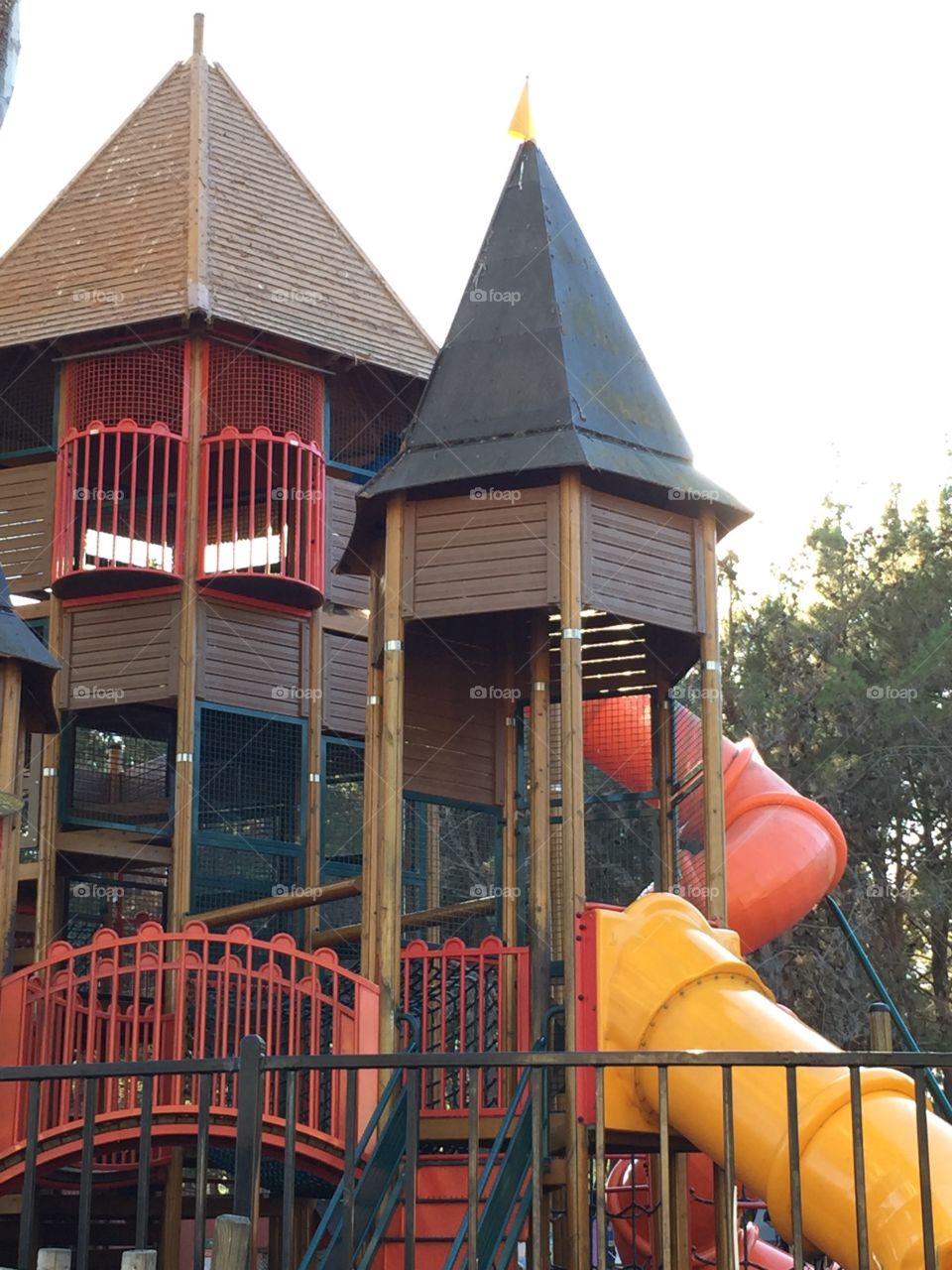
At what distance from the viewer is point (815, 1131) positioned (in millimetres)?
9133

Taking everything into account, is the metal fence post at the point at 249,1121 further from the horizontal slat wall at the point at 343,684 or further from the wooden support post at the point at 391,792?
the horizontal slat wall at the point at 343,684

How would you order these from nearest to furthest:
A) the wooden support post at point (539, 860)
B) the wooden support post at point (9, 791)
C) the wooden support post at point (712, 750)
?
the wooden support post at point (539, 860)
the wooden support post at point (712, 750)
the wooden support post at point (9, 791)

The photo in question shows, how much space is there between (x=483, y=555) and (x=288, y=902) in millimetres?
3725

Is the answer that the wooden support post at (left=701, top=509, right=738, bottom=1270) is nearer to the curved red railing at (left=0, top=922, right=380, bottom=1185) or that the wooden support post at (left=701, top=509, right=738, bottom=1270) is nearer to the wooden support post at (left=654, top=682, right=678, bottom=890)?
the wooden support post at (left=654, top=682, right=678, bottom=890)

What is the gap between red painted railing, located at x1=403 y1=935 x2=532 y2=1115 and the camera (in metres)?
12.0

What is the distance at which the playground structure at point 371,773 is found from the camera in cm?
1015

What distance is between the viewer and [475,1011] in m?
13.1

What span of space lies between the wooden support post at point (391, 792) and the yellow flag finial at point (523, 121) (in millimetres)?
3555

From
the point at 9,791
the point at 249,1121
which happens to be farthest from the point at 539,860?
the point at 249,1121

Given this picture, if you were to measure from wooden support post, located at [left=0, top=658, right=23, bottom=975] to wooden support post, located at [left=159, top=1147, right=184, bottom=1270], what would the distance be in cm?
279

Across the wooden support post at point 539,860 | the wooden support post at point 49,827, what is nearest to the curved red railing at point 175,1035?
the wooden support post at point 539,860

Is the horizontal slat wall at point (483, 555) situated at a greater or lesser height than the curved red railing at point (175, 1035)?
greater

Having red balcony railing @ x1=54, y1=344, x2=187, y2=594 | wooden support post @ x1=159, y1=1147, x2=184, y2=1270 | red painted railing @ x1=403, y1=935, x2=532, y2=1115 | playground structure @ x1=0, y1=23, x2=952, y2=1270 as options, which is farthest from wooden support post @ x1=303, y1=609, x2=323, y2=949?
red painted railing @ x1=403, y1=935, x2=532, y2=1115

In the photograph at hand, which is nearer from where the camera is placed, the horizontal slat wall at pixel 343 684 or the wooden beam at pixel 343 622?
the horizontal slat wall at pixel 343 684
